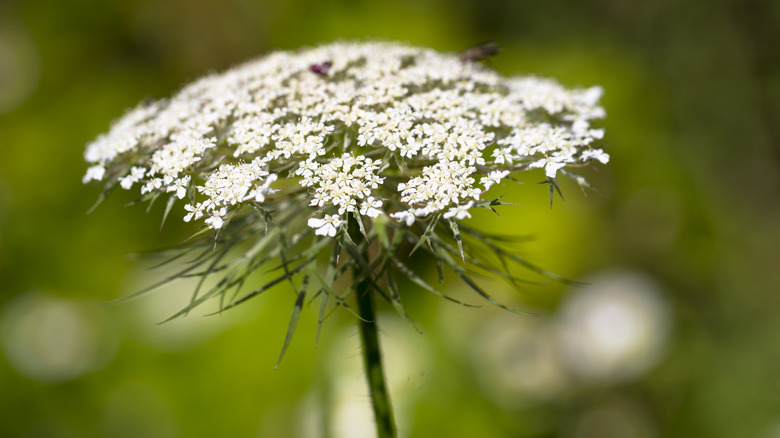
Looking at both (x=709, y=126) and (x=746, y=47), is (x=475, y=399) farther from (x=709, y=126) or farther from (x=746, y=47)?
(x=746, y=47)

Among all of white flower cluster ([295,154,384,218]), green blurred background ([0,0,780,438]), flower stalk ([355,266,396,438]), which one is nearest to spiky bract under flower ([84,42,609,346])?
white flower cluster ([295,154,384,218])

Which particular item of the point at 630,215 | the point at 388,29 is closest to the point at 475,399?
the point at 630,215

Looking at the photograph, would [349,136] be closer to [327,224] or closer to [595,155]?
[327,224]

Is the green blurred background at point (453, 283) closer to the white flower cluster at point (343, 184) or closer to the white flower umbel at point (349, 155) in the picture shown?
the white flower umbel at point (349, 155)

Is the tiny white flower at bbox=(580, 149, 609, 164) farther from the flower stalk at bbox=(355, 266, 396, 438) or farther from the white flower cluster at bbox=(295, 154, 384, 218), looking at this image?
the flower stalk at bbox=(355, 266, 396, 438)

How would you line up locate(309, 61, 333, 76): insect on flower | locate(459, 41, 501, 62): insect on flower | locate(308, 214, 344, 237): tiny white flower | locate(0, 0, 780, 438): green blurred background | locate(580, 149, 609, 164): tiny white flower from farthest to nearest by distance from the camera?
locate(0, 0, 780, 438): green blurred background → locate(459, 41, 501, 62): insect on flower → locate(309, 61, 333, 76): insect on flower → locate(580, 149, 609, 164): tiny white flower → locate(308, 214, 344, 237): tiny white flower

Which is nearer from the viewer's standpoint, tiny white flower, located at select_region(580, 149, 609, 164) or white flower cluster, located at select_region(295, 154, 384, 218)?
white flower cluster, located at select_region(295, 154, 384, 218)

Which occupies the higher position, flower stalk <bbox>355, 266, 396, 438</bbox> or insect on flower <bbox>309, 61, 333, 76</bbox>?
insect on flower <bbox>309, 61, 333, 76</bbox>
